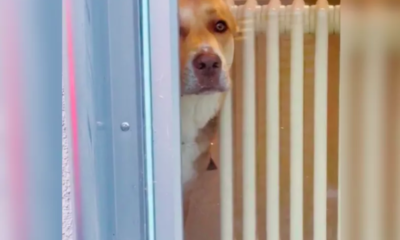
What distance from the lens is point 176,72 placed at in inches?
17.6

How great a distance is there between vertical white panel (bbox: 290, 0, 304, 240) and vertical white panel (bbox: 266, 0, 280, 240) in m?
0.03

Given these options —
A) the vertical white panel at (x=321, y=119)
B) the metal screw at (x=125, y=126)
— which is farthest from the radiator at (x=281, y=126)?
the metal screw at (x=125, y=126)

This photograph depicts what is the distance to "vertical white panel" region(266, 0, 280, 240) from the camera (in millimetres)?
944

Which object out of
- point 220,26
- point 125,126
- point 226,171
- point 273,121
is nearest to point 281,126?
point 273,121

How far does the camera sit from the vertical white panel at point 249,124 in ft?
3.15

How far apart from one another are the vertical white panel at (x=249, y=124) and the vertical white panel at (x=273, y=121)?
0.10 feet

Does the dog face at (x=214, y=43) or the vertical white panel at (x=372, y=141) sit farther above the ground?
the dog face at (x=214, y=43)

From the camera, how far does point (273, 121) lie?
972mm

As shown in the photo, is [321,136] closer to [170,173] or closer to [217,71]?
[217,71]

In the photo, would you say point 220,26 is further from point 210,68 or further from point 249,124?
point 249,124

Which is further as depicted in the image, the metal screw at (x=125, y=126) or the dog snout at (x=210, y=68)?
the dog snout at (x=210, y=68)

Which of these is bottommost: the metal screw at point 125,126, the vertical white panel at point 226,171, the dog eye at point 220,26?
the vertical white panel at point 226,171

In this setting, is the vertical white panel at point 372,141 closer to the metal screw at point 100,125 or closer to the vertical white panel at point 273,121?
the vertical white panel at point 273,121

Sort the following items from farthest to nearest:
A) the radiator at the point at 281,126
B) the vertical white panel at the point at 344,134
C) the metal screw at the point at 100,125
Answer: the radiator at the point at 281,126, the vertical white panel at the point at 344,134, the metal screw at the point at 100,125
